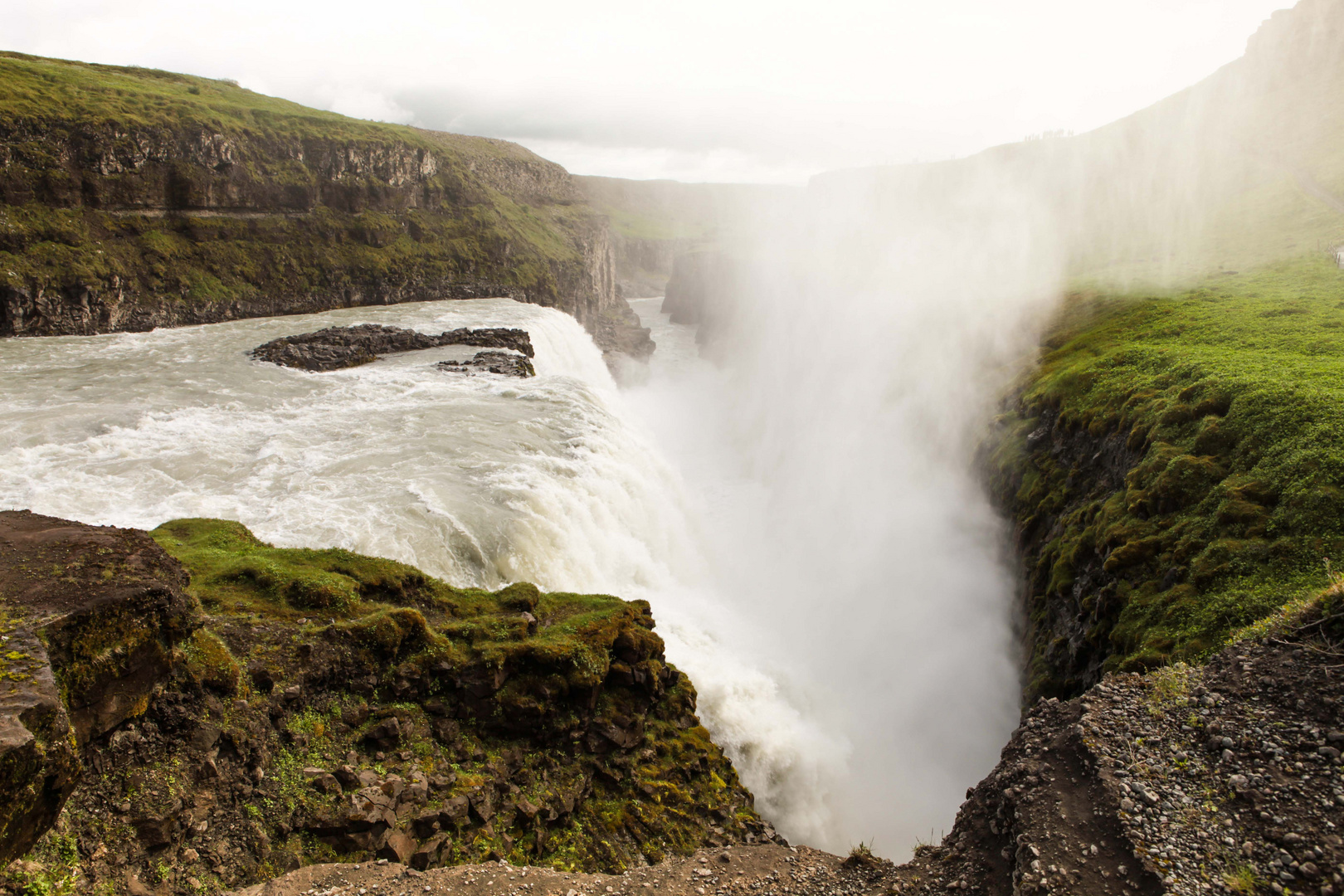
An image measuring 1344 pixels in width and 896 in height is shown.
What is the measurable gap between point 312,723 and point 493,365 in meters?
32.2

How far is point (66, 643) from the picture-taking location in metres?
7.36

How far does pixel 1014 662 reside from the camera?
828 inches

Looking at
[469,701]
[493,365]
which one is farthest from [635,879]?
[493,365]

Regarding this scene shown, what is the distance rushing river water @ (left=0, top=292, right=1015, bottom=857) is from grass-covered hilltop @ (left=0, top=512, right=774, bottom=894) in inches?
154

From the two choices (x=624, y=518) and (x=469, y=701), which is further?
(x=624, y=518)

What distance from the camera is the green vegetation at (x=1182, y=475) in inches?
509

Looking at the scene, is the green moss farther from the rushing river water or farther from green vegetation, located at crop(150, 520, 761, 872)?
the rushing river water

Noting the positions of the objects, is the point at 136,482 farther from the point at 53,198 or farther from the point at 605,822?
the point at 53,198

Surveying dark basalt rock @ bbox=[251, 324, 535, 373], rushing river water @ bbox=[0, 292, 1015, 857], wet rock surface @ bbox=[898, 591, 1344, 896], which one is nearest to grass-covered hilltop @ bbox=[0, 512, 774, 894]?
rushing river water @ bbox=[0, 292, 1015, 857]

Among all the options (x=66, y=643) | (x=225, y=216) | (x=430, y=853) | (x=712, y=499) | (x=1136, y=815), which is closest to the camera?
(x=66, y=643)

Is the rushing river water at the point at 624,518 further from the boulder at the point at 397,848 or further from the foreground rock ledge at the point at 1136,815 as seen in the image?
the boulder at the point at 397,848

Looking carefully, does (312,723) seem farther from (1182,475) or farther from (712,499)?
(712,499)

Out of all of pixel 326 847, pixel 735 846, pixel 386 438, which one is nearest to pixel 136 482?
pixel 386 438

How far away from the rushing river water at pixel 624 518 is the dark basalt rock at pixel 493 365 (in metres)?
1.58
